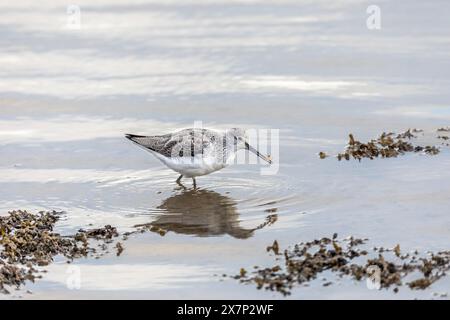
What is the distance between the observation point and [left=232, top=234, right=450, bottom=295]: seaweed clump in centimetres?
735

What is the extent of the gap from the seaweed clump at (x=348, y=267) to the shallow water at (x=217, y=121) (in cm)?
13

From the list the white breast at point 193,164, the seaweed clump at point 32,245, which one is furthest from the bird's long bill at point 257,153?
the seaweed clump at point 32,245

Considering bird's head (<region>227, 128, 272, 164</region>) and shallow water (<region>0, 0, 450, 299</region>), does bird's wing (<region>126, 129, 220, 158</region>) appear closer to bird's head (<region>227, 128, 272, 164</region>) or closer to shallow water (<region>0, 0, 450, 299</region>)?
bird's head (<region>227, 128, 272, 164</region>)

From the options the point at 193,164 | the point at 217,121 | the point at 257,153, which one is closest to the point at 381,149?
the point at 257,153

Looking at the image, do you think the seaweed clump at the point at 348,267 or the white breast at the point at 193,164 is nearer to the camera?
the seaweed clump at the point at 348,267

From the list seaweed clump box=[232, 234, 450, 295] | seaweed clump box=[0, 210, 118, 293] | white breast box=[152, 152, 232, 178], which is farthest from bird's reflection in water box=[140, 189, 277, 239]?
seaweed clump box=[232, 234, 450, 295]

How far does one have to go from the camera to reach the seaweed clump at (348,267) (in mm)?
7352

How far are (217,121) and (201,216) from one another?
3.23 m

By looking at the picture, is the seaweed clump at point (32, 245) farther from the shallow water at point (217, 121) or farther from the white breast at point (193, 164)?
the white breast at point (193, 164)

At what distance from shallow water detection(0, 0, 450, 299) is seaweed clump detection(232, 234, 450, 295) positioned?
0.42 feet

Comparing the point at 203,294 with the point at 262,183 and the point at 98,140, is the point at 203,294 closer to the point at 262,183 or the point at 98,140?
the point at 262,183

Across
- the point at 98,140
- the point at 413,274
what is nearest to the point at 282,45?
the point at 98,140

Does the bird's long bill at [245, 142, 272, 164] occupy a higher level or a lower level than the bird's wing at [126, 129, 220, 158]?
lower

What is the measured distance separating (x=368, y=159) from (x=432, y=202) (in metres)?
1.69
